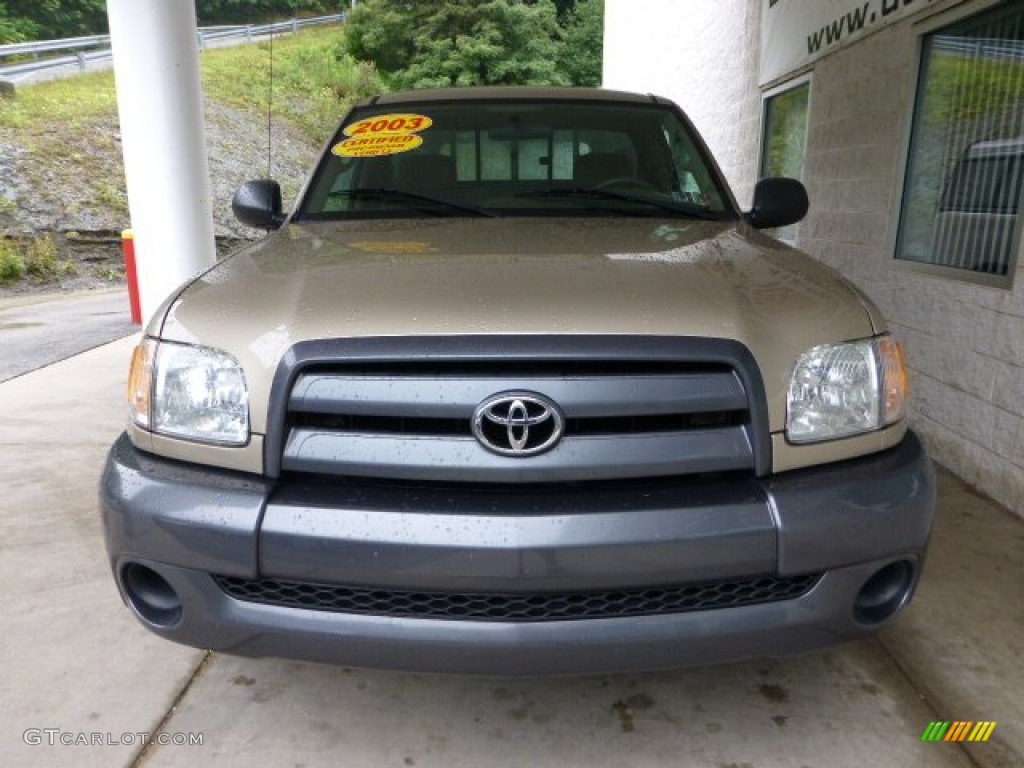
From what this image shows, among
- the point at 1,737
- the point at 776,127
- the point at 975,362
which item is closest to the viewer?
the point at 1,737

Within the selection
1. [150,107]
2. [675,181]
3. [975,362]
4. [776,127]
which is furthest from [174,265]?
[776,127]

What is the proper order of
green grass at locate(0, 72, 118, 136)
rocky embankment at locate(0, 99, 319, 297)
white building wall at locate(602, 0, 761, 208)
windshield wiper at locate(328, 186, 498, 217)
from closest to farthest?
windshield wiper at locate(328, 186, 498, 217) < white building wall at locate(602, 0, 761, 208) < rocky embankment at locate(0, 99, 319, 297) < green grass at locate(0, 72, 118, 136)

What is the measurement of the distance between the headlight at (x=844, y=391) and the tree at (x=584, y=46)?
30191 millimetres

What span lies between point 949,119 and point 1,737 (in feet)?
15.8

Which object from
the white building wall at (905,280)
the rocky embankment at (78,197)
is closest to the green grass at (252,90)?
the rocky embankment at (78,197)

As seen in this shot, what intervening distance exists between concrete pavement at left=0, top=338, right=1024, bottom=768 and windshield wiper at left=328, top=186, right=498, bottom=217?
1529 mm

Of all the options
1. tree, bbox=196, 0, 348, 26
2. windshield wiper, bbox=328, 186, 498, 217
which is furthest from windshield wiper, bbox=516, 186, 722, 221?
tree, bbox=196, 0, 348, 26

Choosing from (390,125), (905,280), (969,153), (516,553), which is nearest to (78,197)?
(390,125)

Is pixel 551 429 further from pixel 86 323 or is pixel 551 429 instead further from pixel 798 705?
pixel 86 323

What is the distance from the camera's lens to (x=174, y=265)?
482 centimetres

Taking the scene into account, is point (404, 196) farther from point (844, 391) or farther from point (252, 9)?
point (252, 9)

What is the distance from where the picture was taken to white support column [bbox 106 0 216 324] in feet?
14.7

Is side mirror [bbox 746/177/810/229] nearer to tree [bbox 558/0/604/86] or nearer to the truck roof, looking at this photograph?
the truck roof

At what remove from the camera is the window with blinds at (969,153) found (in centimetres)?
366
